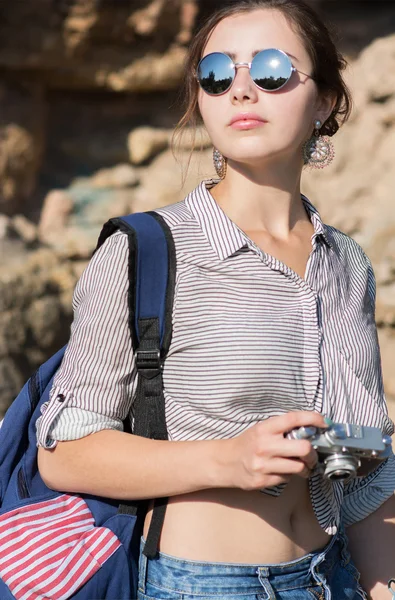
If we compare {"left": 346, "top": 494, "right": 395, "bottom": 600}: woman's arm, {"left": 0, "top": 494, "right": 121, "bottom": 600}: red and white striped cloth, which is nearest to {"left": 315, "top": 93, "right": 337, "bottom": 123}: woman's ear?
{"left": 346, "top": 494, "right": 395, "bottom": 600}: woman's arm

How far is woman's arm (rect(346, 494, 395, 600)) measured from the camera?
1672mm

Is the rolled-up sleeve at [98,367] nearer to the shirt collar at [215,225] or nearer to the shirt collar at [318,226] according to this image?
the shirt collar at [215,225]

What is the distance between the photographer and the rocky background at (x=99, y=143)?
4824mm

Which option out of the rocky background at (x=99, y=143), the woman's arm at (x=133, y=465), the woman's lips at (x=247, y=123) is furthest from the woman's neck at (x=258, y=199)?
the rocky background at (x=99, y=143)

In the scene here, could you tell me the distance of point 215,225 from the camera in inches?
→ 60.5

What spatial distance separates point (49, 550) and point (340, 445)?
1.61ft

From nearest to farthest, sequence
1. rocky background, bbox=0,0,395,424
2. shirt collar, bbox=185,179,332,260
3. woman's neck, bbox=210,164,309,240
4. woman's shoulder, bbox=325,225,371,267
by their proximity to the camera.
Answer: shirt collar, bbox=185,179,332,260
woman's neck, bbox=210,164,309,240
woman's shoulder, bbox=325,225,371,267
rocky background, bbox=0,0,395,424

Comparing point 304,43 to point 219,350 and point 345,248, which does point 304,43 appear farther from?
point 219,350

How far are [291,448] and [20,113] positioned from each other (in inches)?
173

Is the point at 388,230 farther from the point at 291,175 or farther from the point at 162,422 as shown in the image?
the point at 162,422

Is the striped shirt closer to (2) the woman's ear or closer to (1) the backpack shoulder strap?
(1) the backpack shoulder strap

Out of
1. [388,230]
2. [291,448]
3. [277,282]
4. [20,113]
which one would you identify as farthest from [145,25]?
[291,448]

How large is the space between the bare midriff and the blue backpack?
0.04m

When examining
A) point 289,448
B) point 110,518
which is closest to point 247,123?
point 289,448
